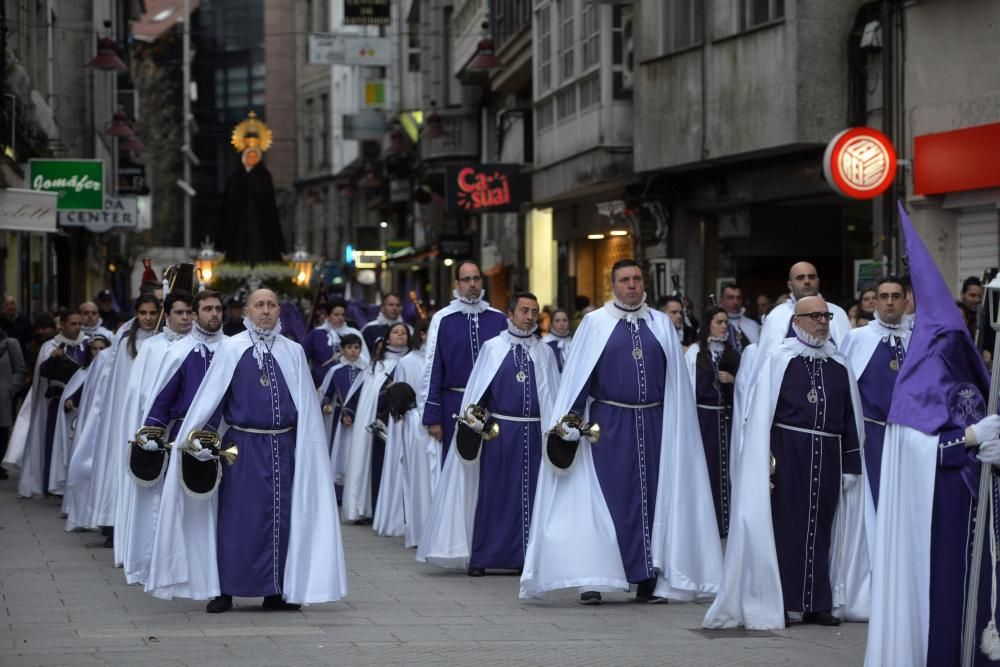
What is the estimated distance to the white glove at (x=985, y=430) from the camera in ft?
24.2

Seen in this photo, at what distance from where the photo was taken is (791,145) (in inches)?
890

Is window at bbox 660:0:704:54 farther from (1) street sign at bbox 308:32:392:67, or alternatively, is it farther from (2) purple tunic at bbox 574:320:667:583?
(1) street sign at bbox 308:32:392:67

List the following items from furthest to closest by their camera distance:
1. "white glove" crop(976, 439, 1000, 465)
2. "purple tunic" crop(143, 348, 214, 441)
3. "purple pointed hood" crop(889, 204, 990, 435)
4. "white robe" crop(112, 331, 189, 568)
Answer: "white robe" crop(112, 331, 189, 568)
"purple tunic" crop(143, 348, 214, 441)
"purple pointed hood" crop(889, 204, 990, 435)
"white glove" crop(976, 439, 1000, 465)

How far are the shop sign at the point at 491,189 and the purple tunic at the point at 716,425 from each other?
19.6 metres

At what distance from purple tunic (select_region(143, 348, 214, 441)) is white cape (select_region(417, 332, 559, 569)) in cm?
191

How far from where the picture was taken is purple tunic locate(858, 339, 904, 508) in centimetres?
1218

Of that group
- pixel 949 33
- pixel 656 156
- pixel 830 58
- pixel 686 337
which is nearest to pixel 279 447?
pixel 686 337

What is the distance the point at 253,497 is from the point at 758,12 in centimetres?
1390

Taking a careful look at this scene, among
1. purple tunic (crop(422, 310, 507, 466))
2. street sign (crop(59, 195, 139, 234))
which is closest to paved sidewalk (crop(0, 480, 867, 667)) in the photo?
purple tunic (crop(422, 310, 507, 466))

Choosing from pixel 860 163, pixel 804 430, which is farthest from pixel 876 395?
pixel 860 163

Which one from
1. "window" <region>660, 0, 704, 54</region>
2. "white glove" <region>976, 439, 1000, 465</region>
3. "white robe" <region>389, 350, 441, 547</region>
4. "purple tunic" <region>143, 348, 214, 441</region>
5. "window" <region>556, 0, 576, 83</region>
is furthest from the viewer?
"window" <region>556, 0, 576, 83</region>

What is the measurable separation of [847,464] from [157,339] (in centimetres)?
535

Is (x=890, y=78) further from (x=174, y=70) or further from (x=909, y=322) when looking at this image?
(x=174, y=70)

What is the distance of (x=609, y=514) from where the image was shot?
11609 mm
